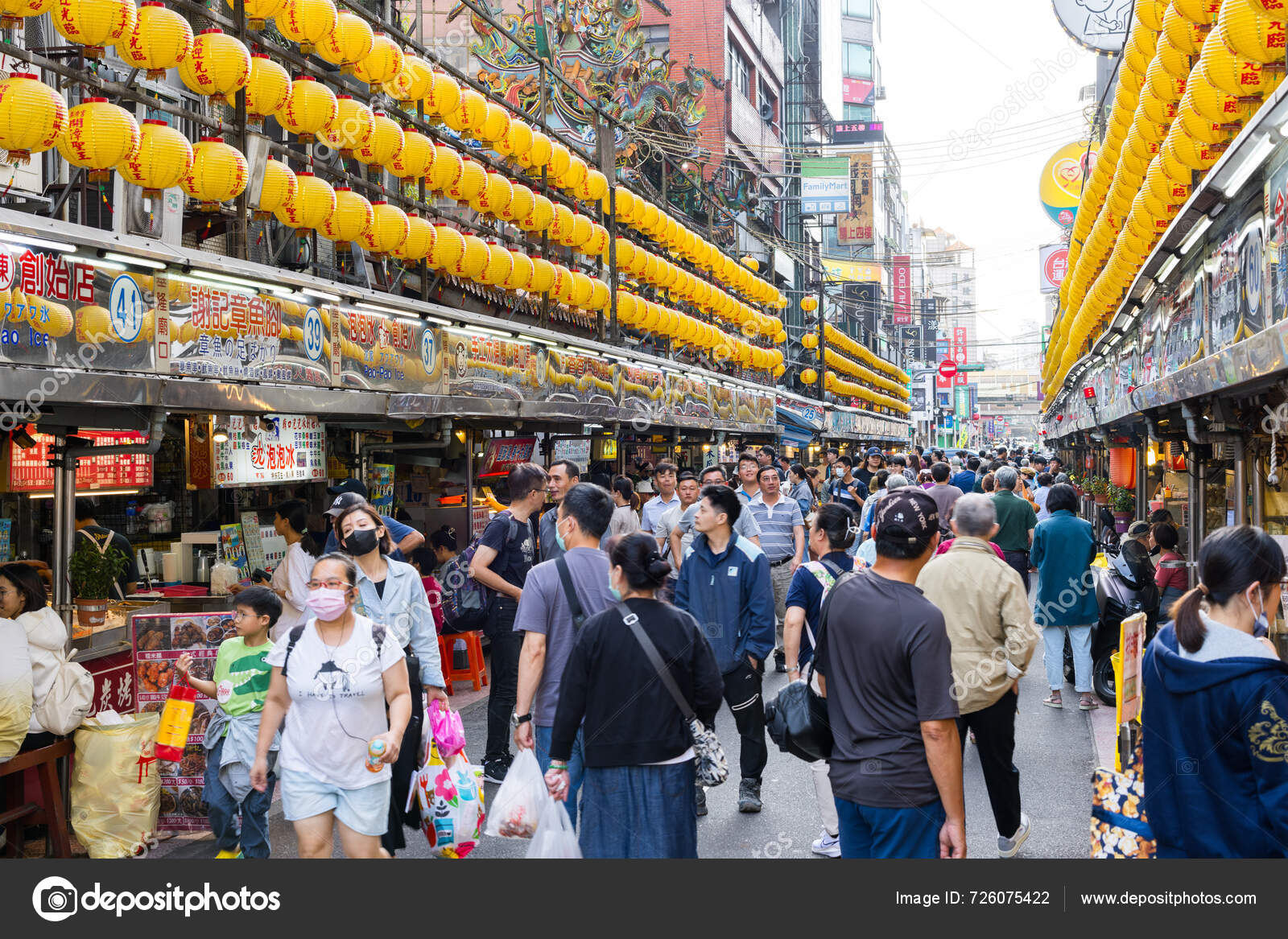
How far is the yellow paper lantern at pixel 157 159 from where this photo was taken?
23.0ft

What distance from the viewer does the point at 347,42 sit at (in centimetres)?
919

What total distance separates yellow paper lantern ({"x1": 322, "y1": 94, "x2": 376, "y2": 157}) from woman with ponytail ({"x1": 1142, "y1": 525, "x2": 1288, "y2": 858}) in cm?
798

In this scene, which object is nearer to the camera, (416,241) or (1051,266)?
(416,241)

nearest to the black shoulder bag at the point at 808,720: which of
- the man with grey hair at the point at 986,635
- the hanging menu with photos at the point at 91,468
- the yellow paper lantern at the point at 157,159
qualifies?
the man with grey hair at the point at 986,635

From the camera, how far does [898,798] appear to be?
373cm

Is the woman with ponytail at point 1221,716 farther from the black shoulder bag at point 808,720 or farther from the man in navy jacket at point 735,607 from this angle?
the man in navy jacket at point 735,607

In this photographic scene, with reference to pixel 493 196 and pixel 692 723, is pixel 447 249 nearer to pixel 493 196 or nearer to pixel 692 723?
pixel 493 196

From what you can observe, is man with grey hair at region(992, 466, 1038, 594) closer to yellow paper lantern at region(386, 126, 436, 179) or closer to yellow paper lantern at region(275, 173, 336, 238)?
yellow paper lantern at region(386, 126, 436, 179)

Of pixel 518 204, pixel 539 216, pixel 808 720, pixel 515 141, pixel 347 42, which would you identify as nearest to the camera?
pixel 808 720

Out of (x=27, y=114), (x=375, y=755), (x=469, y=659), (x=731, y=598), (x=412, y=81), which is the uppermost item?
(x=412, y=81)

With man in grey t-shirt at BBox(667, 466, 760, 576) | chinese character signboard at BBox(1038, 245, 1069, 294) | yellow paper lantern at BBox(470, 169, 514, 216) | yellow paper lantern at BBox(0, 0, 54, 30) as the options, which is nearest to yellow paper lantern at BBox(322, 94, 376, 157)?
yellow paper lantern at BBox(470, 169, 514, 216)

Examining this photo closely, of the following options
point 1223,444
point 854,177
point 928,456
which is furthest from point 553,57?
point 854,177

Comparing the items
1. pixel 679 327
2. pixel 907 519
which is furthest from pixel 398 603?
pixel 679 327

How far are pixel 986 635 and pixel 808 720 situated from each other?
1612mm
